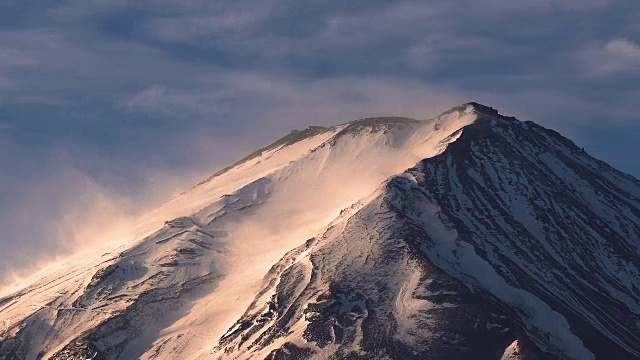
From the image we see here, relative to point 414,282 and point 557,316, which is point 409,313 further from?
point 557,316

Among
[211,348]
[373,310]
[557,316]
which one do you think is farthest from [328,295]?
[557,316]

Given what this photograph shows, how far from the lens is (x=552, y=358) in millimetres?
177625

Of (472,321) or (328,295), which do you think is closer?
(472,321)

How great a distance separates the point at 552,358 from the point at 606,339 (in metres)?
22.0

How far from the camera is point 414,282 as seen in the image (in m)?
199

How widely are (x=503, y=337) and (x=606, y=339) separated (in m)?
25.3

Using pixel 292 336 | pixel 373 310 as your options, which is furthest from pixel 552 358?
pixel 292 336

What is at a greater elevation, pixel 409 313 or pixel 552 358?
pixel 409 313

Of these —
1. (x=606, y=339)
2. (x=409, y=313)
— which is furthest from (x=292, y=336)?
(x=606, y=339)

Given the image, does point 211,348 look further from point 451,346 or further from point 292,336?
point 451,346

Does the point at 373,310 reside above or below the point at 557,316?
above

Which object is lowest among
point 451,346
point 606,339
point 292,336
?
point 606,339

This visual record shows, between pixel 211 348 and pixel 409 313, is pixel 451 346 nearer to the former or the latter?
pixel 409 313

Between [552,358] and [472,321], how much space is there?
15.6m
